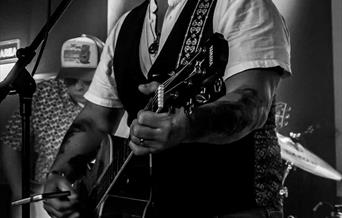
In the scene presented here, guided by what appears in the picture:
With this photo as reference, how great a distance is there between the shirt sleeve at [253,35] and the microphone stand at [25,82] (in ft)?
1.65

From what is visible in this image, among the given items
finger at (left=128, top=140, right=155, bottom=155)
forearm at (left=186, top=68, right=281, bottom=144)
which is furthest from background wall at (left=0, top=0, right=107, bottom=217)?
finger at (left=128, top=140, right=155, bottom=155)

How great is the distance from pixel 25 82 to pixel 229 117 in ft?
2.68

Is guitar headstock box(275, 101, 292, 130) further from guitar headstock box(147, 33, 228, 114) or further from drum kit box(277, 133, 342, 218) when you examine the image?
guitar headstock box(147, 33, 228, 114)

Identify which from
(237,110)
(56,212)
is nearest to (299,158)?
(56,212)

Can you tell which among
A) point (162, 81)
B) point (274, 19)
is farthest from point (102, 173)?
point (274, 19)

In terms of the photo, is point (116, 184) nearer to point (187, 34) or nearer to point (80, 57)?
point (187, 34)

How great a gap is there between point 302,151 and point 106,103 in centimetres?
101

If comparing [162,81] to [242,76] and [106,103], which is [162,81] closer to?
[242,76]

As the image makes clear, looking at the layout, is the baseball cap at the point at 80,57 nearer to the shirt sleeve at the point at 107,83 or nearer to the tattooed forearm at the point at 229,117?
the shirt sleeve at the point at 107,83

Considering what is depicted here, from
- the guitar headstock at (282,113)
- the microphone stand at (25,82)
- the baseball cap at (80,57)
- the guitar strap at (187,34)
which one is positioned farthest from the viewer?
the baseball cap at (80,57)

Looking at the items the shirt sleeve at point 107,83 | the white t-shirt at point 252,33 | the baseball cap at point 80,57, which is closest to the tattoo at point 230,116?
the white t-shirt at point 252,33

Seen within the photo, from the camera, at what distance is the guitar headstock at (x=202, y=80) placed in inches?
40.8

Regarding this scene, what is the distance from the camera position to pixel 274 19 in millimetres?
1328

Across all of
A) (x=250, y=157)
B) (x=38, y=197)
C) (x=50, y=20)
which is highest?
(x=50, y=20)
